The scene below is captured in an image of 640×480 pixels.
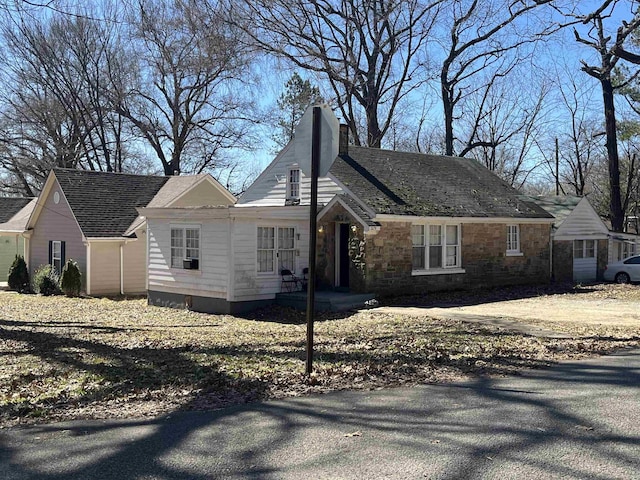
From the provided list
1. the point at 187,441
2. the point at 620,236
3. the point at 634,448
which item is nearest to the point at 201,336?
the point at 187,441

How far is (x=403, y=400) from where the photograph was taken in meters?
6.92

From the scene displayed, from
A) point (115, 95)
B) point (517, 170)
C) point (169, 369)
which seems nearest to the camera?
point (169, 369)

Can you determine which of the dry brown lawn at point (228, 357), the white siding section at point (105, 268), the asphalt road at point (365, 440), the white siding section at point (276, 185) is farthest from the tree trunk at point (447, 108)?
the asphalt road at point (365, 440)

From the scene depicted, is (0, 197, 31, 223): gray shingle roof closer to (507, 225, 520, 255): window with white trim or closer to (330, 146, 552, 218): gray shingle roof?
(330, 146, 552, 218): gray shingle roof

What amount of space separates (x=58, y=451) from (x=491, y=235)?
2019 cm

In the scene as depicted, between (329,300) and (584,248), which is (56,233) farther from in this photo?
(584,248)

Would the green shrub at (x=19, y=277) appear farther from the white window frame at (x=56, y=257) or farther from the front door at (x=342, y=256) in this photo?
the front door at (x=342, y=256)

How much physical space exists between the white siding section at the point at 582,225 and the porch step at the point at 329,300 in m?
11.8

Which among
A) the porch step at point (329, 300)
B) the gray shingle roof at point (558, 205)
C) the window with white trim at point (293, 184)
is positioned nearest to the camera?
the porch step at point (329, 300)

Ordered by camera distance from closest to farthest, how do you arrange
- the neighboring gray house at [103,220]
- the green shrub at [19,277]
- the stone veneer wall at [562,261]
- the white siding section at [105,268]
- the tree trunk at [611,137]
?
the white siding section at [105,268] → the neighboring gray house at [103,220] → the stone veneer wall at [562,261] → the green shrub at [19,277] → the tree trunk at [611,137]

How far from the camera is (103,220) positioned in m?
27.0

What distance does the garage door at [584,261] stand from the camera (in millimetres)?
28469

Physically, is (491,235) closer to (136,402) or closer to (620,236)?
(620,236)

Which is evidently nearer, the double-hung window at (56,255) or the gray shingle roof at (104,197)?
the gray shingle roof at (104,197)
